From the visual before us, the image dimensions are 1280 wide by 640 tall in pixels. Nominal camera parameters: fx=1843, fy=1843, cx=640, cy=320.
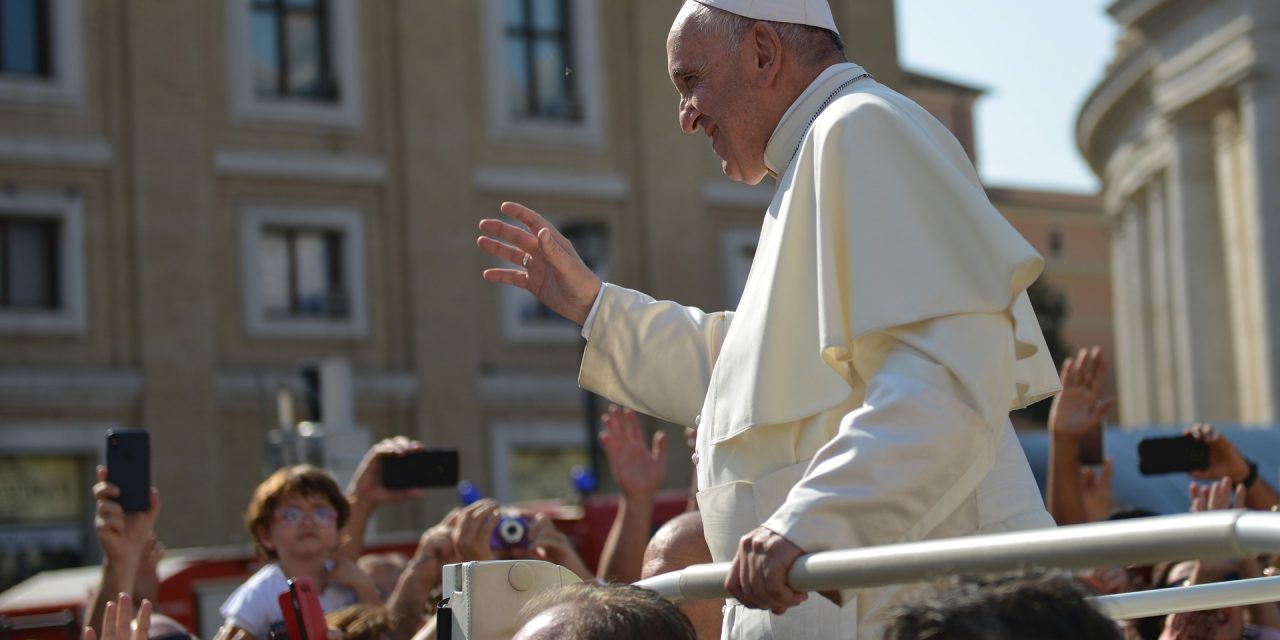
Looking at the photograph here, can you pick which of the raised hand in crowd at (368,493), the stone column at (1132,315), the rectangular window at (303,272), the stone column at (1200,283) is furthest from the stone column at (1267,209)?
the raised hand in crowd at (368,493)

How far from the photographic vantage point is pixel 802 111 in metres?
3.25

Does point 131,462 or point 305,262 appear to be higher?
point 305,262

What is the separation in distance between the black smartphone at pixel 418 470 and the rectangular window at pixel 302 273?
16676mm

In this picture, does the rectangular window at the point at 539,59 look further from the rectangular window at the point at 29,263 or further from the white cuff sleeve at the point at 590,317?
the white cuff sleeve at the point at 590,317

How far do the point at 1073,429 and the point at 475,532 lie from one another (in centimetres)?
210

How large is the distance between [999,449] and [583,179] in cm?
2223

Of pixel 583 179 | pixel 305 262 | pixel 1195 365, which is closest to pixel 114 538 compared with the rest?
pixel 305 262

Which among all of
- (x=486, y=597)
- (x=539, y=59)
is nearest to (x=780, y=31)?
(x=486, y=597)

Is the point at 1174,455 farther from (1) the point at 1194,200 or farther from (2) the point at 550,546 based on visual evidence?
(1) the point at 1194,200

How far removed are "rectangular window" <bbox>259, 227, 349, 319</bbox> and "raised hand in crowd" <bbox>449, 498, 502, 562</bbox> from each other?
59.5ft

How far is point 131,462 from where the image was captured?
5320 mm

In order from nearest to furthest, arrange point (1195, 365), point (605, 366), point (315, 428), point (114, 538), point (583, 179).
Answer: point (605, 366) < point (114, 538) < point (315, 428) < point (583, 179) < point (1195, 365)

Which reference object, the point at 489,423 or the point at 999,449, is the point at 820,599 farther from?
the point at 489,423

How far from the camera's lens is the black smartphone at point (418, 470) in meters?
6.67
